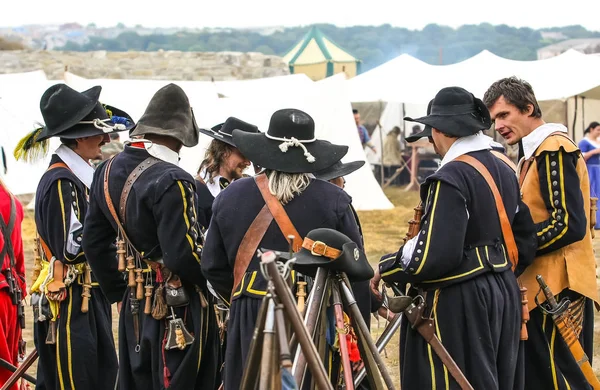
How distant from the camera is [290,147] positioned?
3.50m

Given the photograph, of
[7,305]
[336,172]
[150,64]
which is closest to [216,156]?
[336,172]

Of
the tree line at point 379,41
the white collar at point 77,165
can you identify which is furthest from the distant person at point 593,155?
the tree line at point 379,41

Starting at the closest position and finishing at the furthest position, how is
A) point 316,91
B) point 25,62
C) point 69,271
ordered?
point 69,271 → point 316,91 → point 25,62

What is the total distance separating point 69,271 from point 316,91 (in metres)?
9.50

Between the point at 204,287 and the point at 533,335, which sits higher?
the point at 204,287

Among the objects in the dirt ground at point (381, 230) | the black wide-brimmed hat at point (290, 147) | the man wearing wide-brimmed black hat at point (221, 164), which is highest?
the black wide-brimmed hat at point (290, 147)

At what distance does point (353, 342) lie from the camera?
11.4 ft

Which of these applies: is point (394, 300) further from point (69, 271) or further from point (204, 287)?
point (69, 271)

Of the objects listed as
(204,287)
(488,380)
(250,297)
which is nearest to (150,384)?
(204,287)

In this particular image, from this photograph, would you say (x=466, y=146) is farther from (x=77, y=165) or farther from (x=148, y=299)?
(x=77, y=165)

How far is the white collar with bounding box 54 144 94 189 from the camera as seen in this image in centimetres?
444

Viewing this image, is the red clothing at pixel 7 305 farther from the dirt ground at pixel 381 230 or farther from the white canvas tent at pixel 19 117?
the white canvas tent at pixel 19 117

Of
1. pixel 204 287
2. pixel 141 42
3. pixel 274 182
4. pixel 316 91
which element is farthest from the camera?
pixel 141 42

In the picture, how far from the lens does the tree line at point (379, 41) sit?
58344 mm
